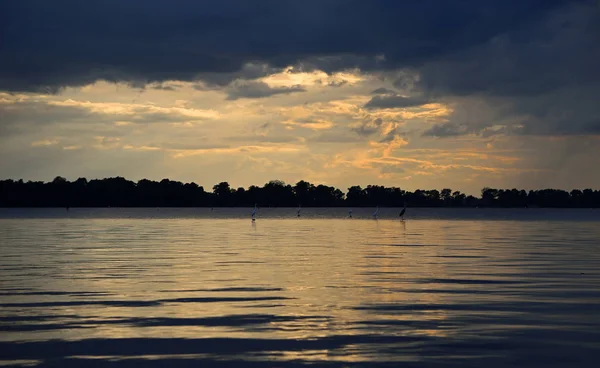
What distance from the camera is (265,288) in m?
27.3

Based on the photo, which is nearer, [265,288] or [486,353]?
[486,353]

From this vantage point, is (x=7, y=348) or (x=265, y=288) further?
(x=265, y=288)

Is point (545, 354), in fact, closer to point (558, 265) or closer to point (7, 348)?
point (7, 348)

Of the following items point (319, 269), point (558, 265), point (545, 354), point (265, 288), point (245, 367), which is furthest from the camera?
A: point (558, 265)

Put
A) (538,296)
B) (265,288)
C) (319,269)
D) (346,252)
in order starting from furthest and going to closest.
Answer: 1. (346,252)
2. (319,269)
3. (265,288)
4. (538,296)

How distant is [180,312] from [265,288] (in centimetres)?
590

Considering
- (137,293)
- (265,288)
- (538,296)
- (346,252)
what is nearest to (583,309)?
(538,296)

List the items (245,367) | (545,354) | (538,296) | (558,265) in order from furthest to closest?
1. (558,265)
2. (538,296)
3. (545,354)
4. (245,367)

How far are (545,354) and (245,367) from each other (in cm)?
586

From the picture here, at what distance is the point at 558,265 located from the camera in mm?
36125

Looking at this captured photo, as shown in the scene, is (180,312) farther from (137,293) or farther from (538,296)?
(538,296)

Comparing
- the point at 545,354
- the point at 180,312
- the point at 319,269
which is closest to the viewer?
the point at 545,354

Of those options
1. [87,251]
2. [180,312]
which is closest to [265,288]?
[180,312]

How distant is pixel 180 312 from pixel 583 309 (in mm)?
10628
